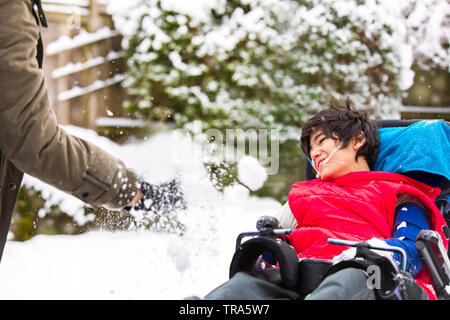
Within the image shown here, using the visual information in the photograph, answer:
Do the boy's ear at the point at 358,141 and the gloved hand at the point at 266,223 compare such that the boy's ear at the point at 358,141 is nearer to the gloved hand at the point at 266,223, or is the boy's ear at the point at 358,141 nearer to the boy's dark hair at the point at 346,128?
the boy's dark hair at the point at 346,128

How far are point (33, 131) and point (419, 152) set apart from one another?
149 centimetres

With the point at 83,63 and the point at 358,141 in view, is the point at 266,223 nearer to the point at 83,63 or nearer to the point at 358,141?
→ the point at 358,141

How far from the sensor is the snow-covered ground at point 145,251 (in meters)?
2.86

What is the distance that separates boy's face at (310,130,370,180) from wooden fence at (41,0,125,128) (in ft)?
12.1

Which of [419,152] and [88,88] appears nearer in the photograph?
[419,152]

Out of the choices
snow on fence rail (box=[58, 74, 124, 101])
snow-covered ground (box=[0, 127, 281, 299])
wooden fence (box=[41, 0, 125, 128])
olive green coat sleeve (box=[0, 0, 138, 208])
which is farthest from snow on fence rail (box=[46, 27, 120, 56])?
olive green coat sleeve (box=[0, 0, 138, 208])

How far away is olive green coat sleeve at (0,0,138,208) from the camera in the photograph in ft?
5.30

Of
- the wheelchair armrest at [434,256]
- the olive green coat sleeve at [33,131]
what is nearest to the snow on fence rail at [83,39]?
the olive green coat sleeve at [33,131]

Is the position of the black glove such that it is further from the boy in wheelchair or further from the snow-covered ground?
the boy in wheelchair

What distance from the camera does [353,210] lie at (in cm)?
182

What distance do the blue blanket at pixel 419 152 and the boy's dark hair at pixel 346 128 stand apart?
5 cm

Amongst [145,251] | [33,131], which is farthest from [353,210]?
[145,251]
